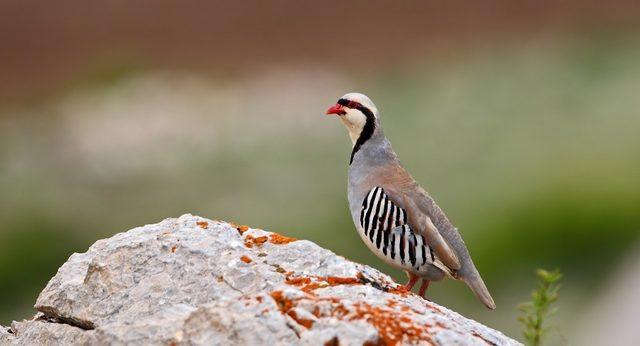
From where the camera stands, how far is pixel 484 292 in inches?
293

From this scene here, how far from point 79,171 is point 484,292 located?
1336cm

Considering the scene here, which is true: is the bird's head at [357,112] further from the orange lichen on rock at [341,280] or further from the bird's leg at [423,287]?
the orange lichen on rock at [341,280]

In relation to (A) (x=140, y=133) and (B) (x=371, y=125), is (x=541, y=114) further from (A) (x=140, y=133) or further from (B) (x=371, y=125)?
(B) (x=371, y=125)

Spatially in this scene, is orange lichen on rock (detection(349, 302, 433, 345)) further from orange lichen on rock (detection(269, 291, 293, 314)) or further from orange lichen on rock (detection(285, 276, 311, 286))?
orange lichen on rock (detection(285, 276, 311, 286))

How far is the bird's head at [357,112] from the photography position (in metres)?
7.71

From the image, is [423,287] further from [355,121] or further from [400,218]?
[355,121]

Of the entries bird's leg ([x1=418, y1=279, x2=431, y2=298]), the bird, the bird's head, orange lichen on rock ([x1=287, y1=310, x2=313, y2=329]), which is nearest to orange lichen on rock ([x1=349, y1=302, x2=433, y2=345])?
orange lichen on rock ([x1=287, y1=310, x2=313, y2=329])

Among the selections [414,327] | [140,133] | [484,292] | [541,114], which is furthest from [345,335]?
[140,133]

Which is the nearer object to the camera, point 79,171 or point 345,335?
point 345,335

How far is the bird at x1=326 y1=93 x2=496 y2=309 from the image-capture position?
7.19 metres

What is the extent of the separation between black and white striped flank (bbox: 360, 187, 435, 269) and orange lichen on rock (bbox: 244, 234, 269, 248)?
5.29 ft

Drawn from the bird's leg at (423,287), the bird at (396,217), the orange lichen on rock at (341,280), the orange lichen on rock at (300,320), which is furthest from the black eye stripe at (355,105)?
the orange lichen on rock at (300,320)

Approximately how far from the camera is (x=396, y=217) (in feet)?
23.8

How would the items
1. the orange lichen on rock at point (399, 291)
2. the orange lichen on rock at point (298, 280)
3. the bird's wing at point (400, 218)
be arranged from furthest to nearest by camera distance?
the bird's wing at point (400, 218), the orange lichen on rock at point (399, 291), the orange lichen on rock at point (298, 280)
